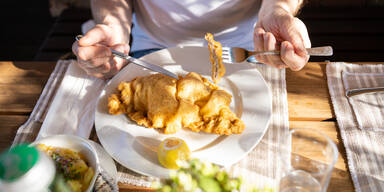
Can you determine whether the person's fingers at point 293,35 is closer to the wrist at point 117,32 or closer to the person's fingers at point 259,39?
the person's fingers at point 259,39

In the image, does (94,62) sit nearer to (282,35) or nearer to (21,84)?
(21,84)

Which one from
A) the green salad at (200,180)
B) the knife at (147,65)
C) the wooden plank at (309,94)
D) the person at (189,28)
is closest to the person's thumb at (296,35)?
the person at (189,28)

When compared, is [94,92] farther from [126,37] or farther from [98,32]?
[126,37]

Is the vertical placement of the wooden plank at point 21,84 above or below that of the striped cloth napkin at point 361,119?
below

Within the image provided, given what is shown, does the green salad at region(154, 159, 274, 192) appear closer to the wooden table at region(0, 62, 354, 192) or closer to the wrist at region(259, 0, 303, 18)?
the wooden table at region(0, 62, 354, 192)

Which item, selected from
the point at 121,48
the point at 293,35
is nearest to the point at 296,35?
the point at 293,35

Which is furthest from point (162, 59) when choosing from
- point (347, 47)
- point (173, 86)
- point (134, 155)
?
point (347, 47)
